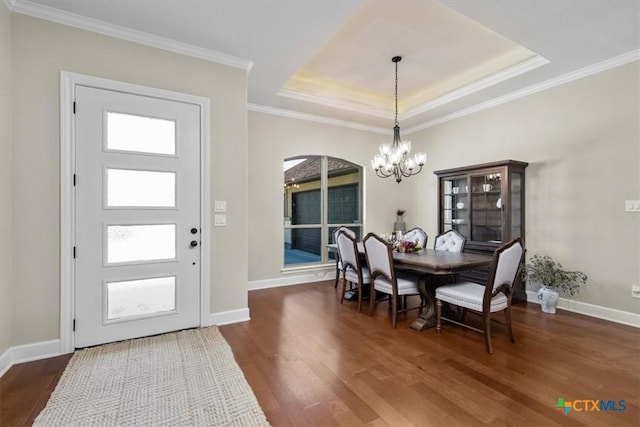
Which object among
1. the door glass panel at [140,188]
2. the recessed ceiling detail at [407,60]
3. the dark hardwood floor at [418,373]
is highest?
the recessed ceiling detail at [407,60]

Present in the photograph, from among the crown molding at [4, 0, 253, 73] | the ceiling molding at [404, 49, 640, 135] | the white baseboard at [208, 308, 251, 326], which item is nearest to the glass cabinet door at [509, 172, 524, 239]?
the ceiling molding at [404, 49, 640, 135]

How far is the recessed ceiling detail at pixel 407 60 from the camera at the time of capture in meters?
3.02

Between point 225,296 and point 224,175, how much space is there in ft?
4.42

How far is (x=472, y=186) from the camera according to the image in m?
Answer: 4.41

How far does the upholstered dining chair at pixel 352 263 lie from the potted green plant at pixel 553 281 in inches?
84.0

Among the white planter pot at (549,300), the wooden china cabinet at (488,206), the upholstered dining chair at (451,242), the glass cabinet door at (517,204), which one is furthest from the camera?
the glass cabinet door at (517,204)

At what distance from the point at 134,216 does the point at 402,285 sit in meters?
2.84

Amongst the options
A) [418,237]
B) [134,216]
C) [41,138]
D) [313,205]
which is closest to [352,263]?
[418,237]

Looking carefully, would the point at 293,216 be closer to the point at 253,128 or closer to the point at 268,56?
the point at 253,128

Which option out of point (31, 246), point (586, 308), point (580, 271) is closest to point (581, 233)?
point (580, 271)

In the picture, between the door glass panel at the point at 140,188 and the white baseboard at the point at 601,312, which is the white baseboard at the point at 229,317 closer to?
the door glass panel at the point at 140,188

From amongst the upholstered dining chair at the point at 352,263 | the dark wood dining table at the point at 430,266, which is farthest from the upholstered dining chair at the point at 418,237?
the upholstered dining chair at the point at 352,263

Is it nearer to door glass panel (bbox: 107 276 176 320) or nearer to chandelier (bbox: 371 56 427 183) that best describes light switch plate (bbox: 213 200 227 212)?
door glass panel (bbox: 107 276 176 320)

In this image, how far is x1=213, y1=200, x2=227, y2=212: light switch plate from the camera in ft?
10.5
